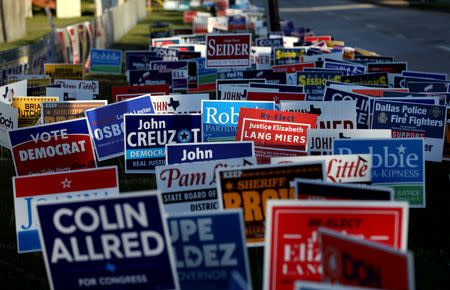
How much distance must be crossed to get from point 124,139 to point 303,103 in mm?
2506

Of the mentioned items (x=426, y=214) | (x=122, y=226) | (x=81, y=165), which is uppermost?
(x=122, y=226)

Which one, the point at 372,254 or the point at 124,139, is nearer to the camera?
the point at 372,254

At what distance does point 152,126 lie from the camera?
35.3 feet

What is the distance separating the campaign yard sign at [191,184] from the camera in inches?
311

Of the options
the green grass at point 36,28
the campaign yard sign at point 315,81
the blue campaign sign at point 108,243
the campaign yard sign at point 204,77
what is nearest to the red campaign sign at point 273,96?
the campaign yard sign at point 315,81

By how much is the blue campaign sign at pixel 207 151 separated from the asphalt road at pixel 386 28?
23174 mm

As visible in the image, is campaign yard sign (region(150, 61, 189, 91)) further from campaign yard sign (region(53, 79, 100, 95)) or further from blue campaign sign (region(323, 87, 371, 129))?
blue campaign sign (region(323, 87, 371, 129))

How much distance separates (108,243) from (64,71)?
13.5 m

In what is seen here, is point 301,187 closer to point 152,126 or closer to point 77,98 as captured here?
point 152,126

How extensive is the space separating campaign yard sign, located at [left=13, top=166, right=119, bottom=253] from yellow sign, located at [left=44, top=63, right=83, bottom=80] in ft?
35.5

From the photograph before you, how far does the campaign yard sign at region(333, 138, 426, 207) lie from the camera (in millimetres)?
8758

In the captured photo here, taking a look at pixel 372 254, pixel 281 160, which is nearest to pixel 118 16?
pixel 281 160

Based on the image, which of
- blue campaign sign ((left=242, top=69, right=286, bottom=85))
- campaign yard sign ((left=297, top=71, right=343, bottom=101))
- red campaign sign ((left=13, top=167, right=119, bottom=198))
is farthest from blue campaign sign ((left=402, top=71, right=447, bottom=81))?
red campaign sign ((left=13, top=167, right=119, bottom=198))

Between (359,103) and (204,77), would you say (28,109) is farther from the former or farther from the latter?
(204,77)
